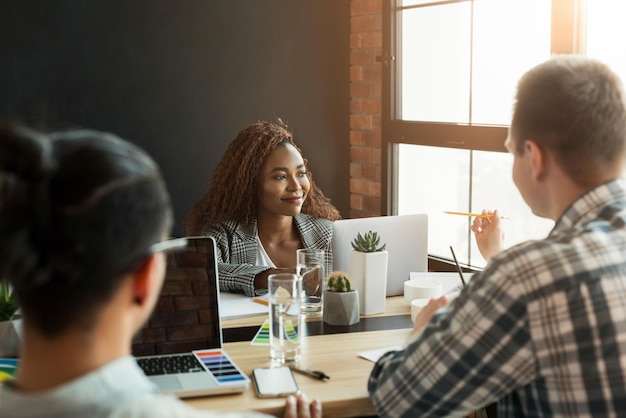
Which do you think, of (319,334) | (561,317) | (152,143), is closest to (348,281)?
(319,334)

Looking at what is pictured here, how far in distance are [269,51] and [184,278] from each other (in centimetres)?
241

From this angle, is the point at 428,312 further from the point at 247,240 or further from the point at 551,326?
the point at 247,240

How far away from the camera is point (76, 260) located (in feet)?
2.88

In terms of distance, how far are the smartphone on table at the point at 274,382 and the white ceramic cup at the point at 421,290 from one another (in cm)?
71

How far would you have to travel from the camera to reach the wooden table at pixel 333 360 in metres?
1.75

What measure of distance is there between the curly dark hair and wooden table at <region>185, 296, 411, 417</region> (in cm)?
80

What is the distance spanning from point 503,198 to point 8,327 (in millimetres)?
2201

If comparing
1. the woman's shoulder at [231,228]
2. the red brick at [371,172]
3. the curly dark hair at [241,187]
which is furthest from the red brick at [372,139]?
the woman's shoulder at [231,228]

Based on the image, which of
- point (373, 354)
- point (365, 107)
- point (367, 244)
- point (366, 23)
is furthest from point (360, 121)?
point (373, 354)

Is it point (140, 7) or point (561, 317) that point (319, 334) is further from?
point (140, 7)

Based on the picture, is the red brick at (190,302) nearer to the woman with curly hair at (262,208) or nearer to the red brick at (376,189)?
the woman with curly hair at (262,208)

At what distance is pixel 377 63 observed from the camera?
424cm

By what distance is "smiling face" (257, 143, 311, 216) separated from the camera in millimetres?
3162

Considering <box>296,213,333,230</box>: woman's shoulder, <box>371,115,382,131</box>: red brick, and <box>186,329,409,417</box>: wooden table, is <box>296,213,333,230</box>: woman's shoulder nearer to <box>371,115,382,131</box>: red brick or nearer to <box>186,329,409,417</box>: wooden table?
<box>186,329,409,417</box>: wooden table
